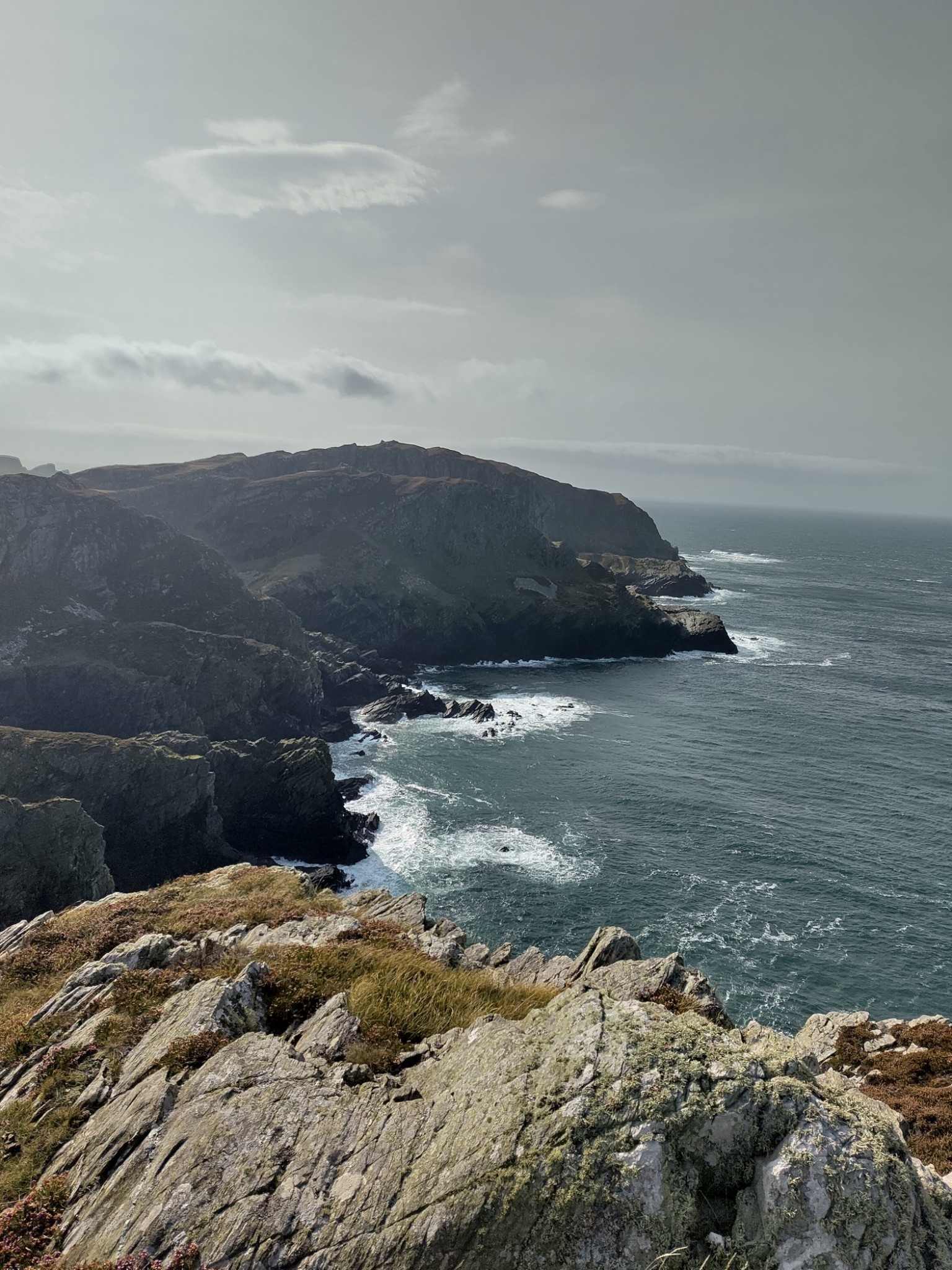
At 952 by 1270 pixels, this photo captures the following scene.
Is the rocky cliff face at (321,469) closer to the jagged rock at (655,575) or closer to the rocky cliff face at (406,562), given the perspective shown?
the rocky cliff face at (406,562)

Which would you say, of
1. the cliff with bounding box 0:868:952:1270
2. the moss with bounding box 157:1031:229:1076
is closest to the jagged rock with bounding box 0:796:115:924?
the cliff with bounding box 0:868:952:1270

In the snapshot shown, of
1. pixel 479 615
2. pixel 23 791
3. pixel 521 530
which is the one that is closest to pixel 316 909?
pixel 23 791

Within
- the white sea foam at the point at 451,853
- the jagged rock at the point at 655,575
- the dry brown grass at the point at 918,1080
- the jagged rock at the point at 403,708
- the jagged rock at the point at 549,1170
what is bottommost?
the white sea foam at the point at 451,853

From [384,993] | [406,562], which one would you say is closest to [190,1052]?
[384,993]

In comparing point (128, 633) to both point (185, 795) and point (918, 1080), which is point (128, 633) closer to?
point (185, 795)

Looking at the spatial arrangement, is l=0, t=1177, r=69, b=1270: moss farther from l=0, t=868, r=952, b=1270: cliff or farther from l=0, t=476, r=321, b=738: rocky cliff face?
l=0, t=476, r=321, b=738: rocky cliff face

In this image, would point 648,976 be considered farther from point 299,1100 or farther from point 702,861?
point 702,861

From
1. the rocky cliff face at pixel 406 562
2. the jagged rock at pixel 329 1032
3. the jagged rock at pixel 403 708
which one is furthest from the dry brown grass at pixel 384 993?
the rocky cliff face at pixel 406 562

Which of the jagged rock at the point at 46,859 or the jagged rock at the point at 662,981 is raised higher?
the jagged rock at the point at 662,981
